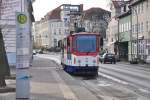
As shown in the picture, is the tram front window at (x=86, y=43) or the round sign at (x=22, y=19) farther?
the tram front window at (x=86, y=43)

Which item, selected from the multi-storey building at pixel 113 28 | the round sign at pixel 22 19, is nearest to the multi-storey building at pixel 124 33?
the multi-storey building at pixel 113 28

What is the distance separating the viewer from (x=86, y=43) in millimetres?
35500

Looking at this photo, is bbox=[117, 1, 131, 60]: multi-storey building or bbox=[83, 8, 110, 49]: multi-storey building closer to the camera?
bbox=[117, 1, 131, 60]: multi-storey building

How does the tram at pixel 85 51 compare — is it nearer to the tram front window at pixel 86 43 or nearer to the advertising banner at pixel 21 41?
the tram front window at pixel 86 43

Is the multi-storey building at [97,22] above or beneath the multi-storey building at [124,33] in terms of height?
above

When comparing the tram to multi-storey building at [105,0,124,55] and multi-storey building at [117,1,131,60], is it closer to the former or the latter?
multi-storey building at [117,1,131,60]

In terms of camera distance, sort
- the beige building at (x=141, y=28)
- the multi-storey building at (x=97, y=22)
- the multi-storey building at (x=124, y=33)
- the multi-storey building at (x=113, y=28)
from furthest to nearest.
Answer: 1. the multi-storey building at (x=97, y=22)
2. the multi-storey building at (x=113, y=28)
3. the multi-storey building at (x=124, y=33)
4. the beige building at (x=141, y=28)

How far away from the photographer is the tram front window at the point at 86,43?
116 ft

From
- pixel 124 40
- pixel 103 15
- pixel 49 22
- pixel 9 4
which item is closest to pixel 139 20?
pixel 124 40

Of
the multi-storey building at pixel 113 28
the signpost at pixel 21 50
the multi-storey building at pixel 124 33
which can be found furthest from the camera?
the multi-storey building at pixel 113 28

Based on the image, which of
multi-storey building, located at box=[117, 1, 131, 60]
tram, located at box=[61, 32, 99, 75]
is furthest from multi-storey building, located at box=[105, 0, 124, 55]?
tram, located at box=[61, 32, 99, 75]

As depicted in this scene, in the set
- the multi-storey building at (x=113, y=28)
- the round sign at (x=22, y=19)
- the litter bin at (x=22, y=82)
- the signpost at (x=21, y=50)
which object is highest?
the multi-storey building at (x=113, y=28)

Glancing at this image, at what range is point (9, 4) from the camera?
1491 centimetres

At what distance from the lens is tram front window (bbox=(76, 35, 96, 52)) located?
116 feet
